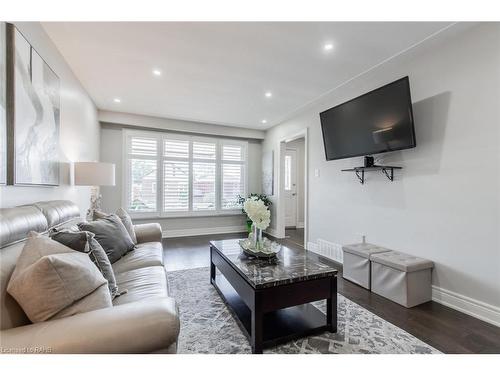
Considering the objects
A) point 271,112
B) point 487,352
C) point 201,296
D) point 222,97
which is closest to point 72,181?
point 201,296

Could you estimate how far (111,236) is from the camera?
6.81ft

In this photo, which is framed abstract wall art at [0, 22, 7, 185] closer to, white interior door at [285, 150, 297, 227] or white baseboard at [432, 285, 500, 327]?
white baseboard at [432, 285, 500, 327]

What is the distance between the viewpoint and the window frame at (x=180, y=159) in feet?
15.9

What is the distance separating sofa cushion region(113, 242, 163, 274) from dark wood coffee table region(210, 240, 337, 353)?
643mm

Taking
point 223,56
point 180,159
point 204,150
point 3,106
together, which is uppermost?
point 223,56

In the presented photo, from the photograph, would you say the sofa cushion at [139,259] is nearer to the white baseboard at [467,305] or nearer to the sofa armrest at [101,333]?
the sofa armrest at [101,333]

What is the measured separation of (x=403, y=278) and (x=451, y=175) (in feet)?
3.54

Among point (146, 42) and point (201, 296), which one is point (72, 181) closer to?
point (146, 42)

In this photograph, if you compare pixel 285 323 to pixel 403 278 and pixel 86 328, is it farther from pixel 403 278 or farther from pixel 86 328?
pixel 86 328

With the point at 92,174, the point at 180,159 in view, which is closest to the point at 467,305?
the point at 92,174

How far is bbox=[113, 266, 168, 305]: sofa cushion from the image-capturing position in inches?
57.3

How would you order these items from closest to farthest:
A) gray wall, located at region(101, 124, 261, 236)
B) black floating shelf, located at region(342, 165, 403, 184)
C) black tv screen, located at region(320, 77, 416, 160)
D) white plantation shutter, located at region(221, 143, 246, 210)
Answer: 1. black tv screen, located at region(320, 77, 416, 160)
2. black floating shelf, located at region(342, 165, 403, 184)
3. gray wall, located at region(101, 124, 261, 236)
4. white plantation shutter, located at region(221, 143, 246, 210)

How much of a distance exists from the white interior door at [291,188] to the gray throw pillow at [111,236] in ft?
15.4

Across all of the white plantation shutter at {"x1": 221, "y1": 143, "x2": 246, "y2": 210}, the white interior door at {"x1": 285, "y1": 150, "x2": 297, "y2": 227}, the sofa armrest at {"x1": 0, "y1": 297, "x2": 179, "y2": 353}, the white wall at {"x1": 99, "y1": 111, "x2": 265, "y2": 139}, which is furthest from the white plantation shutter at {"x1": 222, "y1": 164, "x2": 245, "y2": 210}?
the sofa armrest at {"x1": 0, "y1": 297, "x2": 179, "y2": 353}
